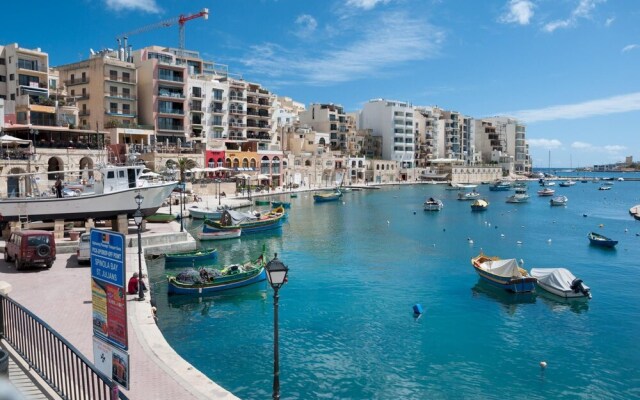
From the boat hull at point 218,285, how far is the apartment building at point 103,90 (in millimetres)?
53107

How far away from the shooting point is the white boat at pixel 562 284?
27844 mm

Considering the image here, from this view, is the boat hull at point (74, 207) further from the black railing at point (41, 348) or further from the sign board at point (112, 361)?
the sign board at point (112, 361)

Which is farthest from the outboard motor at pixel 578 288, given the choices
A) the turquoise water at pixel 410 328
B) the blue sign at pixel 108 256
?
the blue sign at pixel 108 256

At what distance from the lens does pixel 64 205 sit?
112 ft

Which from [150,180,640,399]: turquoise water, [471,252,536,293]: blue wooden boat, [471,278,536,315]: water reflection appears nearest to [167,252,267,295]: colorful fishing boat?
[150,180,640,399]: turquoise water

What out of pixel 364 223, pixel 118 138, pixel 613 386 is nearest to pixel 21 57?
pixel 118 138

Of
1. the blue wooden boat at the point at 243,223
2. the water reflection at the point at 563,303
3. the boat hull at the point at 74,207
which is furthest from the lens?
the blue wooden boat at the point at 243,223

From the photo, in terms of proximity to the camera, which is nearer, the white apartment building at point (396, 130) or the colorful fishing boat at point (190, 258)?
the colorful fishing boat at point (190, 258)

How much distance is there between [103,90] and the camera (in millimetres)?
74500

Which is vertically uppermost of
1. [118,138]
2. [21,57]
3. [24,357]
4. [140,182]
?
[21,57]

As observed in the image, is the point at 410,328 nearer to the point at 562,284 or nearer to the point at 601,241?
the point at 562,284

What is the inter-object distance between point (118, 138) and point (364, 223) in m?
37.5

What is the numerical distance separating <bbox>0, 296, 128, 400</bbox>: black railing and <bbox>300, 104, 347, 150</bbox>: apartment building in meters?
123

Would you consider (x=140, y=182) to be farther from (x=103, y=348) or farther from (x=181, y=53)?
(x=181, y=53)
